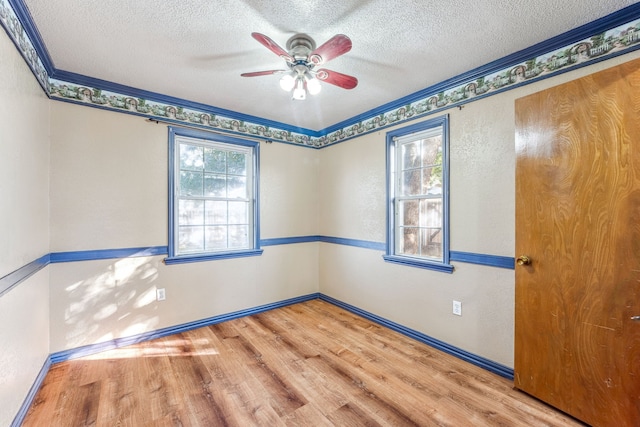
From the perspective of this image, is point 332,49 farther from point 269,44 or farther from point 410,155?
point 410,155

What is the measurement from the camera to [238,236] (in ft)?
11.6

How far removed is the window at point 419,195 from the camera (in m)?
2.66

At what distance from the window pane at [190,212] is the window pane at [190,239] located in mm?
74

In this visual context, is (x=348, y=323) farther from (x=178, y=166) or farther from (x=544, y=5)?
(x=544, y=5)

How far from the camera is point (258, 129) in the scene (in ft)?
11.7

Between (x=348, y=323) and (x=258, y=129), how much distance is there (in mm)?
2622

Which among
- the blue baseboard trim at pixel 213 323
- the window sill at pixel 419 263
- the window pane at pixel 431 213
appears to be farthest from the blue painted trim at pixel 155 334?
Result: the window pane at pixel 431 213

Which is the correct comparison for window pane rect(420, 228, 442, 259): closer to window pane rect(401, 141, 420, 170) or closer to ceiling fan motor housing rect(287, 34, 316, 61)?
window pane rect(401, 141, 420, 170)

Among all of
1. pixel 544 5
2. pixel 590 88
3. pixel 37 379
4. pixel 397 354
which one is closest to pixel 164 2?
pixel 544 5

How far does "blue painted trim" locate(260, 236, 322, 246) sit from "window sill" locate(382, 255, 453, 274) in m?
1.26

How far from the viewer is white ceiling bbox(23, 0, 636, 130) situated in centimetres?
165

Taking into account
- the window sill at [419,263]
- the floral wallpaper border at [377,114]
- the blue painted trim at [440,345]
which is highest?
the floral wallpaper border at [377,114]

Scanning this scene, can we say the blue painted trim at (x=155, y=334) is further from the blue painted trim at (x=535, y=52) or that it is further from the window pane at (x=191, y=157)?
the blue painted trim at (x=535, y=52)

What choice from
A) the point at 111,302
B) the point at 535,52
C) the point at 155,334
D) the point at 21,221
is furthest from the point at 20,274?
the point at 535,52
